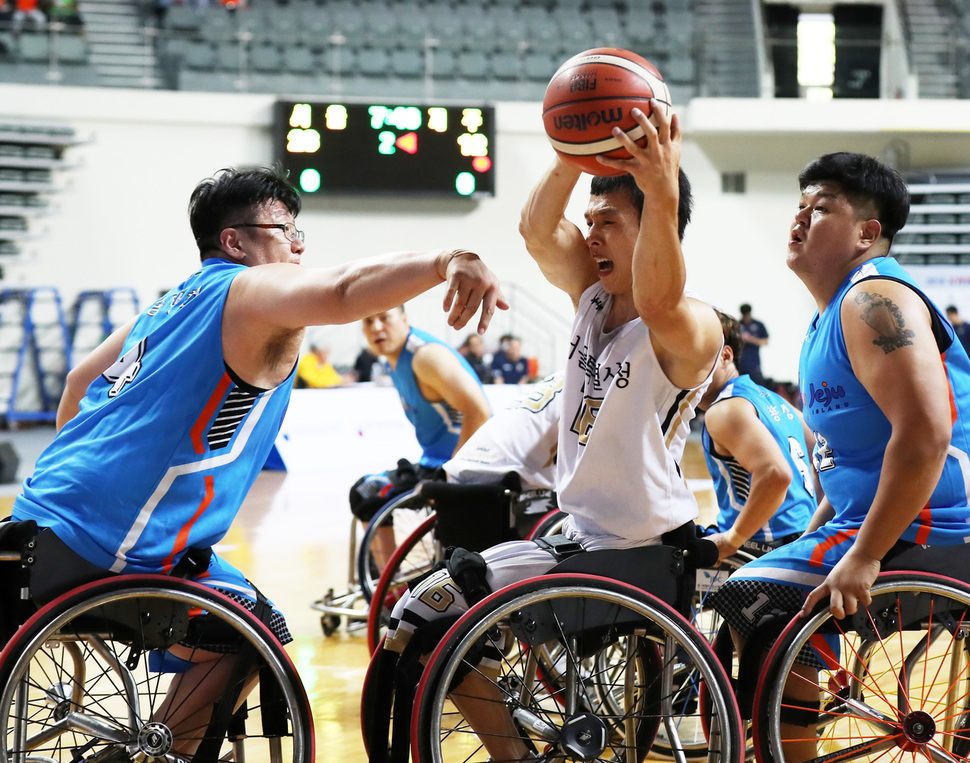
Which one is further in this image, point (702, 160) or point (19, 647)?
point (702, 160)

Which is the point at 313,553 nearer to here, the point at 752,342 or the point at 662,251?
the point at 662,251

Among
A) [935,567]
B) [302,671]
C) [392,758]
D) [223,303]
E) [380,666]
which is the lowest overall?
[302,671]

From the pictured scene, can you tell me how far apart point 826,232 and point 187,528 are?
1555 millimetres

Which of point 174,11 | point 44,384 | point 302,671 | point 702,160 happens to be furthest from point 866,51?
point 302,671

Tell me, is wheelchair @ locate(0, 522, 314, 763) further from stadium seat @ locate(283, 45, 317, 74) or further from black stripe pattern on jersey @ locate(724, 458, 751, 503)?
stadium seat @ locate(283, 45, 317, 74)

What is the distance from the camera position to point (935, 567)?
2.07m

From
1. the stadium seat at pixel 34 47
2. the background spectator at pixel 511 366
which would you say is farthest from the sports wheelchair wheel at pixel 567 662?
the stadium seat at pixel 34 47

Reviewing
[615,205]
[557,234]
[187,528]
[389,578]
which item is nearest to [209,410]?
[187,528]

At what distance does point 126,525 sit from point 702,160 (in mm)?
12531

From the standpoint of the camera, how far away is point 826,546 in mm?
2148

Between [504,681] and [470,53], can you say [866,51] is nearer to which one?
[470,53]

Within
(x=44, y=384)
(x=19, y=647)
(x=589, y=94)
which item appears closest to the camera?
(x=19, y=647)

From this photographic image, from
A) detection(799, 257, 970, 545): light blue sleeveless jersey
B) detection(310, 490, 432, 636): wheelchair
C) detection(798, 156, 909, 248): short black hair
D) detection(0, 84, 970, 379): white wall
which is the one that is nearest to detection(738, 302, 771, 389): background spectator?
detection(0, 84, 970, 379): white wall

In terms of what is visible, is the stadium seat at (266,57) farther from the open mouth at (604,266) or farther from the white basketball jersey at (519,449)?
the open mouth at (604,266)
